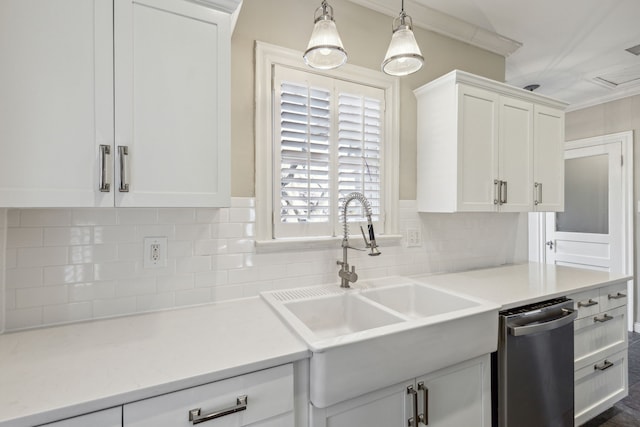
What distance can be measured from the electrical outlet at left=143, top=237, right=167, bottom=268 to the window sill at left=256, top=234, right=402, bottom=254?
431 mm

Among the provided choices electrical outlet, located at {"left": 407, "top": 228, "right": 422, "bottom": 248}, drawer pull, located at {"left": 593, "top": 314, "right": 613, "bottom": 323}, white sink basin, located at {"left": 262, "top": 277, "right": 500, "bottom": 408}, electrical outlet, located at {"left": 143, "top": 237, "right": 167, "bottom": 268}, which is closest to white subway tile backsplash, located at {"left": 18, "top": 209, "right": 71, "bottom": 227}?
electrical outlet, located at {"left": 143, "top": 237, "right": 167, "bottom": 268}

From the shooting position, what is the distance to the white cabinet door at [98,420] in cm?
78

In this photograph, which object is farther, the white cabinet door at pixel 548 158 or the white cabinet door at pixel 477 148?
the white cabinet door at pixel 548 158

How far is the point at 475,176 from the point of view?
197 cm

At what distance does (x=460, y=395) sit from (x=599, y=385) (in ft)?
4.27

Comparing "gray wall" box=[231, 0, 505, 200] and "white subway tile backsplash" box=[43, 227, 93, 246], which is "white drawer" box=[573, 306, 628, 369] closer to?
"gray wall" box=[231, 0, 505, 200]

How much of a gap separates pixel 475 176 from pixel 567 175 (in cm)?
304

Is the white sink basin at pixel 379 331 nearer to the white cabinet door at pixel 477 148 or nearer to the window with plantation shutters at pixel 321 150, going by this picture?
the window with plantation shutters at pixel 321 150

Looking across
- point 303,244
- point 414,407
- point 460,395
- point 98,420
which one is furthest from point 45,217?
point 460,395

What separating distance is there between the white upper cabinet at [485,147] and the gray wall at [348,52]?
0.12m

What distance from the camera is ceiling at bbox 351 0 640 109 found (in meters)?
2.08

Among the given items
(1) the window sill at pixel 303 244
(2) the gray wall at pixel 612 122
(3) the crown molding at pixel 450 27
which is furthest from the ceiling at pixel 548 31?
(1) the window sill at pixel 303 244

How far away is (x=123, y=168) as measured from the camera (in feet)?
3.55

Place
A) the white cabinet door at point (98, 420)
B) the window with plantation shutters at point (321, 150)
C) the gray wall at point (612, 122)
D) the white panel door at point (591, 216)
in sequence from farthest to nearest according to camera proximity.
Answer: the white panel door at point (591, 216) → the gray wall at point (612, 122) → the window with plantation shutters at point (321, 150) → the white cabinet door at point (98, 420)
